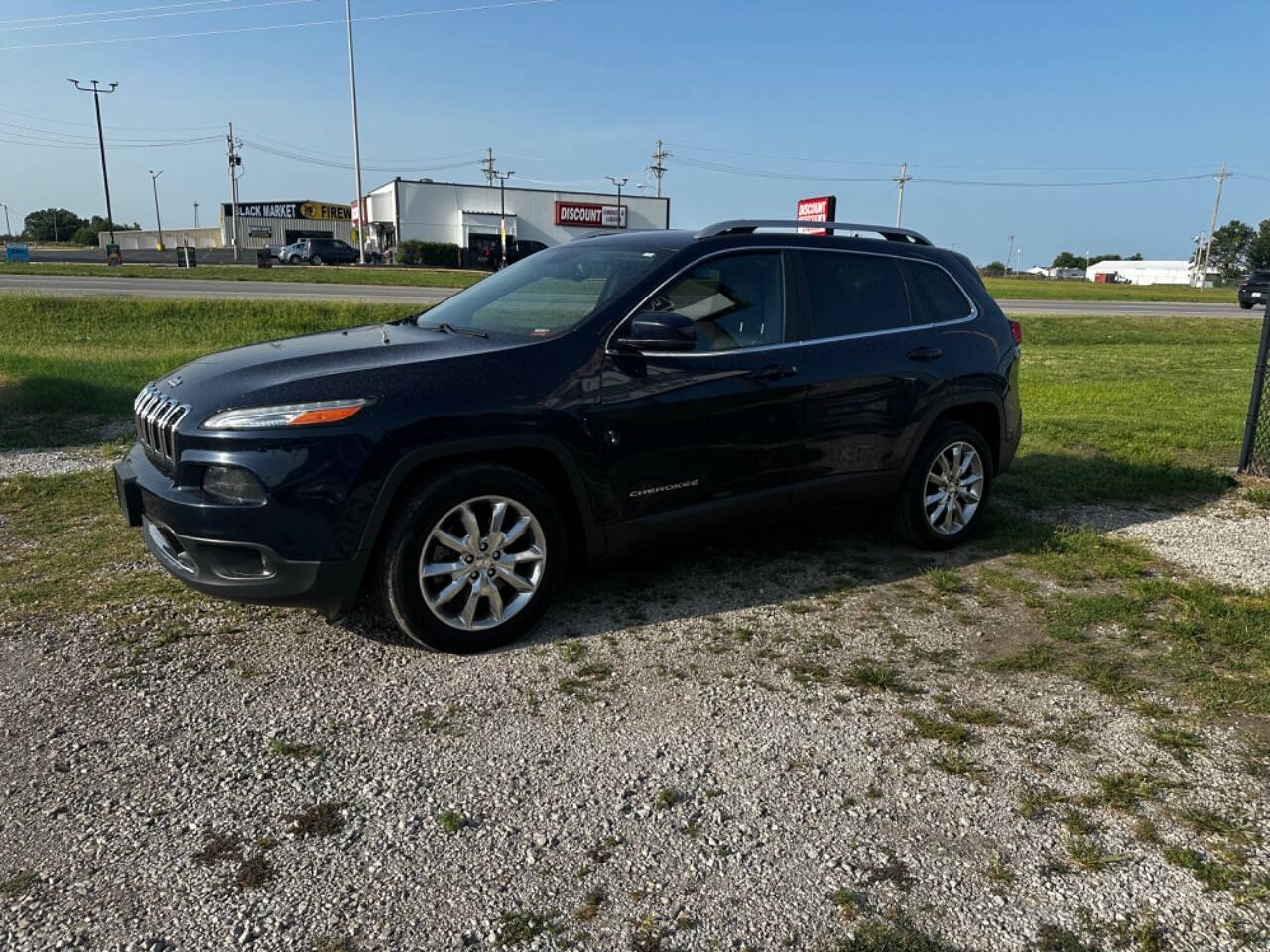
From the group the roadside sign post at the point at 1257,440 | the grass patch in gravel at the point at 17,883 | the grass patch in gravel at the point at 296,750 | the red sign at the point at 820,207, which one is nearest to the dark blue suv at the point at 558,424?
the grass patch in gravel at the point at 296,750

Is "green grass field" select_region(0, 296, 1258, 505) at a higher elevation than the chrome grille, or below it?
below

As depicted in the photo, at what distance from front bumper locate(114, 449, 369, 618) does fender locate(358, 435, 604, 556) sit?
0.16 metres

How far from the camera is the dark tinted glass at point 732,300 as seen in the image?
4.55m

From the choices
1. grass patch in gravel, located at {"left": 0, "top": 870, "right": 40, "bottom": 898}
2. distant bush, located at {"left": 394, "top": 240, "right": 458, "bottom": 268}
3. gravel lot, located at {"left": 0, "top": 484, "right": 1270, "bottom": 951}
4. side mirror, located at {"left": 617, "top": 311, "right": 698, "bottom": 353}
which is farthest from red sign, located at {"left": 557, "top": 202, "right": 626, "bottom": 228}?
grass patch in gravel, located at {"left": 0, "top": 870, "right": 40, "bottom": 898}

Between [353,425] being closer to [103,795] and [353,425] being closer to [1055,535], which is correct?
[103,795]

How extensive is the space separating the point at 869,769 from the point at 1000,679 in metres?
1.05

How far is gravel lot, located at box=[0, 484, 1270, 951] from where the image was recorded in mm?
2518

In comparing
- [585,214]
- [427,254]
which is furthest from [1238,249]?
[427,254]

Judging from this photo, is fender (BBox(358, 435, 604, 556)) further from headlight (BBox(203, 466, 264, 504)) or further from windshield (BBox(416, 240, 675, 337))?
windshield (BBox(416, 240, 675, 337))

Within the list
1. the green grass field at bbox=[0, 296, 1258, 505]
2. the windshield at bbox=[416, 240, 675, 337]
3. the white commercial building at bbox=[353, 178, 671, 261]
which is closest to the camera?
the windshield at bbox=[416, 240, 675, 337]

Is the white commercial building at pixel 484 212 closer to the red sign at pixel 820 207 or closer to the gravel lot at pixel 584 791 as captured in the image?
the red sign at pixel 820 207

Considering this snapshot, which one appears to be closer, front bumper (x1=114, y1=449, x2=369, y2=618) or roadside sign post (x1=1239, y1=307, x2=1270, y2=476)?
front bumper (x1=114, y1=449, x2=369, y2=618)

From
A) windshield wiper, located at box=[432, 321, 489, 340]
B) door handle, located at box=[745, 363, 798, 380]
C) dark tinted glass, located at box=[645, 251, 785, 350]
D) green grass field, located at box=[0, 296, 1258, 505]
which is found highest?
dark tinted glass, located at box=[645, 251, 785, 350]

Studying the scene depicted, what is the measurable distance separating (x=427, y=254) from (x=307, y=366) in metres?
55.1
